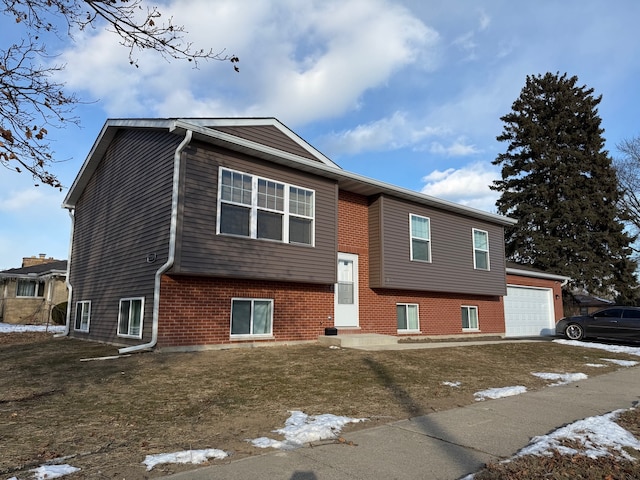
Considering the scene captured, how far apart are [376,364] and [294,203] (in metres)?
5.01

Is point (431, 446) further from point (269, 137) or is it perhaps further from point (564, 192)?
point (564, 192)

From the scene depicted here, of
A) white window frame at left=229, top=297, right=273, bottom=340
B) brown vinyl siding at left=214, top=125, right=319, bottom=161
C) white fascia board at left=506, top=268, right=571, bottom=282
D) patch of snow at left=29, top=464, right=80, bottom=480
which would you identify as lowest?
patch of snow at left=29, top=464, right=80, bottom=480

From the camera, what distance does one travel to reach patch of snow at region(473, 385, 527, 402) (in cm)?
723

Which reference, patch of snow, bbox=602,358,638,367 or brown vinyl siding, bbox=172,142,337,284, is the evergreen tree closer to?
patch of snow, bbox=602,358,638,367

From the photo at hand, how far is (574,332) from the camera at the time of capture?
17484 millimetres

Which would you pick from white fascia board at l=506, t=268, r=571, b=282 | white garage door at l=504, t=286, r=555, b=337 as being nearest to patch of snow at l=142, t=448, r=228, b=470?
white garage door at l=504, t=286, r=555, b=337

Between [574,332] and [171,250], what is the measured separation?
15.7 m

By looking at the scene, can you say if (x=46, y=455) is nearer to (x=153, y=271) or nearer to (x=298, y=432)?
(x=298, y=432)

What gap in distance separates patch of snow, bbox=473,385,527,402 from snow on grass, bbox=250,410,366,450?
2577mm

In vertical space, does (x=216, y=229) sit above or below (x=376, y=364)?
above

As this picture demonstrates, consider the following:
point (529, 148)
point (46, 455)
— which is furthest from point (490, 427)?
point (529, 148)

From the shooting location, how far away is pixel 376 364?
30.5 ft

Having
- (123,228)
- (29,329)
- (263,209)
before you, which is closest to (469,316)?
(263,209)

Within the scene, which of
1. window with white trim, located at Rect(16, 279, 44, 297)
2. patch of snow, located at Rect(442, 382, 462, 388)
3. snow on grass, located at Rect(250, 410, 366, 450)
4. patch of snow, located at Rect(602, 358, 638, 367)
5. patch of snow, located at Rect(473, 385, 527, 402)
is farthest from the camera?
window with white trim, located at Rect(16, 279, 44, 297)
